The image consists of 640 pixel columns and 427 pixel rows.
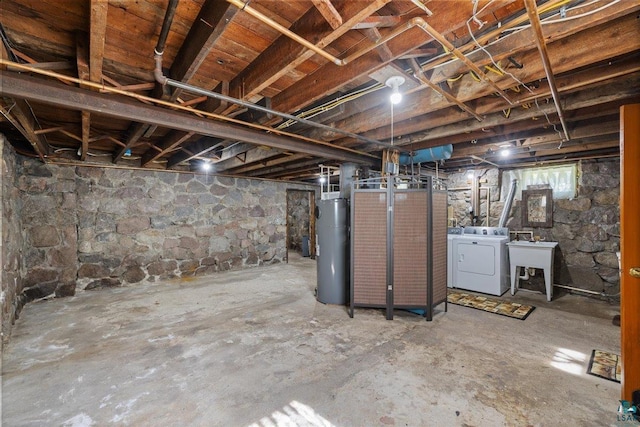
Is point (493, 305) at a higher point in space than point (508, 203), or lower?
lower

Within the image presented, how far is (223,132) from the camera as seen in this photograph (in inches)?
95.1

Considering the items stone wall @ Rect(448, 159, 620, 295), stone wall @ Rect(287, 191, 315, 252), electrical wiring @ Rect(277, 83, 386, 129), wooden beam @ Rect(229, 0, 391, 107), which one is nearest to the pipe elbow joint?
wooden beam @ Rect(229, 0, 391, 107)

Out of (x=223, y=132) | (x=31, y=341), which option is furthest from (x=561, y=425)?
(x=31, y=341)

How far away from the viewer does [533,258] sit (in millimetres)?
3898

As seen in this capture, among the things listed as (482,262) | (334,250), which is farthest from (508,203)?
(334,250)

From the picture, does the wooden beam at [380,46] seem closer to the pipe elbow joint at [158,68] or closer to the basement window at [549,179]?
the pipe elbow joint at [158,68]

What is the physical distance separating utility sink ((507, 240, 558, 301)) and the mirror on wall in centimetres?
46

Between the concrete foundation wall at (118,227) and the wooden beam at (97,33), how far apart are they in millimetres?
2126

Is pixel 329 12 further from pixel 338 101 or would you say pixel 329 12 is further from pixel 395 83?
pixel 338 101

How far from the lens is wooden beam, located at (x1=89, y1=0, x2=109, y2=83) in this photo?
1.09 m

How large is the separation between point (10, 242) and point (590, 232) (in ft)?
24.3

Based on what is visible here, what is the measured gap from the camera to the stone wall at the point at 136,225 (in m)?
3.80

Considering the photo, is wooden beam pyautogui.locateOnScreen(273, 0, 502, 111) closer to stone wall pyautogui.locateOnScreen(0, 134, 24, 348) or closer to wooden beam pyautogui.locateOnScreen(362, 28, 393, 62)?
wooden beam pyautogui.locateOnScreen(362, 28, 393, 62)

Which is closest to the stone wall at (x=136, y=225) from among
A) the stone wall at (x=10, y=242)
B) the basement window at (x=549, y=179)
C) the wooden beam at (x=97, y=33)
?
the stone wall at (x=10, y=242)
